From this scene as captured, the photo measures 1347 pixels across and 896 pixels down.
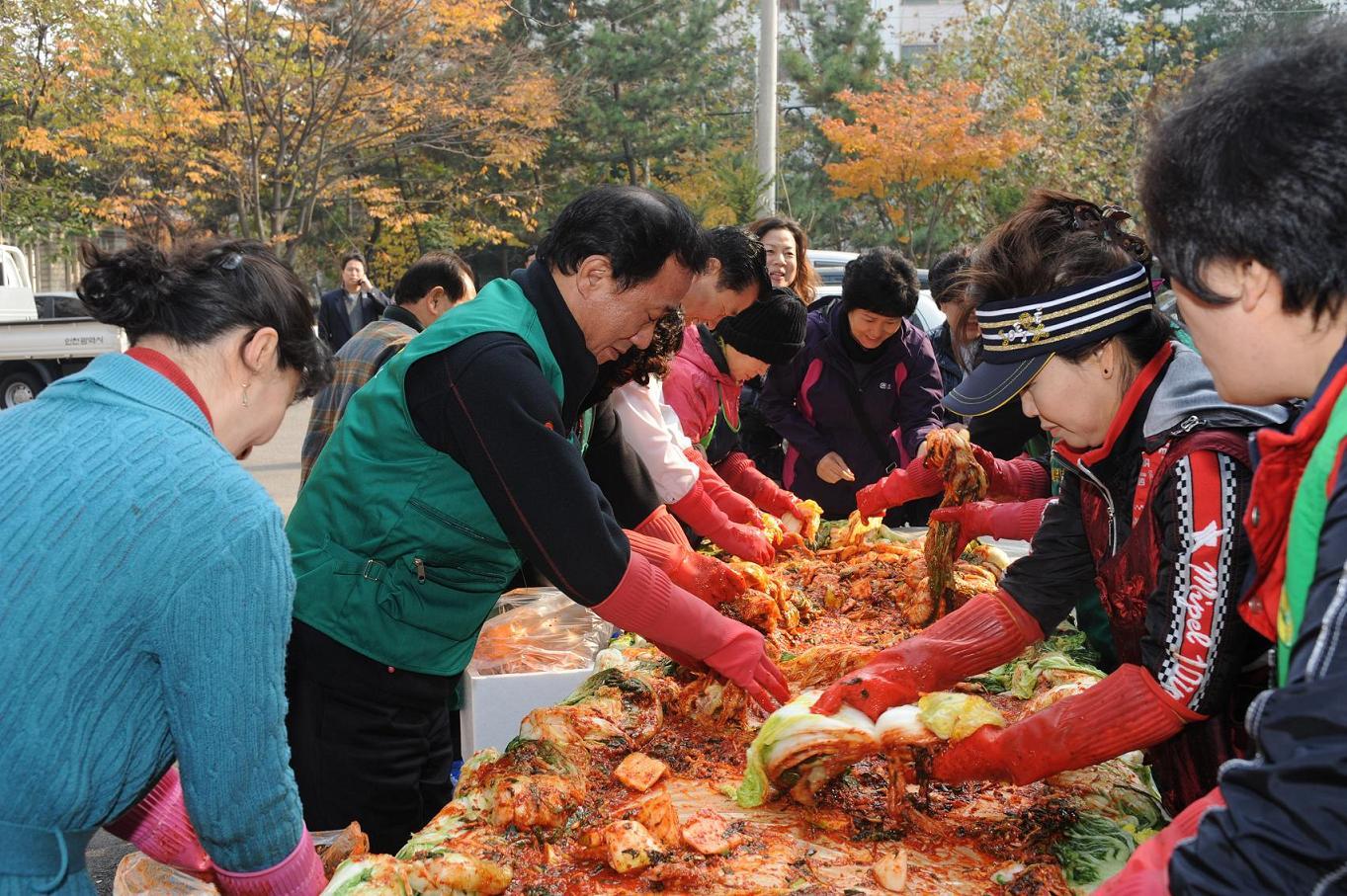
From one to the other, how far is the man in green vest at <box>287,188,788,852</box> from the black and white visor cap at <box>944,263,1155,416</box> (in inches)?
30.7

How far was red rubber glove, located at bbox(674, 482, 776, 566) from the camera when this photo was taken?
3.79 m

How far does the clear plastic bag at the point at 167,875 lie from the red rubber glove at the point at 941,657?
3.14ft

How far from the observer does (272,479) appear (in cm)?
1055

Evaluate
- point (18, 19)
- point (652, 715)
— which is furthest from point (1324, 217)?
point (18, 19)

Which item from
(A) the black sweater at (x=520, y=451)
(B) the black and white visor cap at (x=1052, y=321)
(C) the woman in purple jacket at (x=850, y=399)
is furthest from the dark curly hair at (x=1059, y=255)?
(C) the woman in purple jacket at (x=850, y=399)

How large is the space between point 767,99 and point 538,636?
10.2 metres

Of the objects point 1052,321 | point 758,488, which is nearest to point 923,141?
point 758,488

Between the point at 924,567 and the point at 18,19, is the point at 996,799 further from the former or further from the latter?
the point at 18,19

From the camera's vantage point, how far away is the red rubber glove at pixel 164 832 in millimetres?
1976

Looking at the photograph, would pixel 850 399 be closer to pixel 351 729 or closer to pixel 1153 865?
pixel 351 729

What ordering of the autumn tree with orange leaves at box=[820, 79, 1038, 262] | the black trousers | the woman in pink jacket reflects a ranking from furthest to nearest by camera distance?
the autumn tree with orange leaves at box=[820, 79, 1038, 262] → the woman in pink jacket → the black trousers

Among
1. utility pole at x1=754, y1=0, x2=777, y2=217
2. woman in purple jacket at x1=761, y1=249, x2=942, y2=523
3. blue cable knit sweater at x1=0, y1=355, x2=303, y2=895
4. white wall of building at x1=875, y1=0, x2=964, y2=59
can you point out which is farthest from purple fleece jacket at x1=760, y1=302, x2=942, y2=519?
white wall of building at x1=875, y1=0, x2=964, y2=59

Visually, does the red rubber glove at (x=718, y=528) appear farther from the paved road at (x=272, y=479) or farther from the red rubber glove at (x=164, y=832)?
the red rubber glove at (x=164, y=832)

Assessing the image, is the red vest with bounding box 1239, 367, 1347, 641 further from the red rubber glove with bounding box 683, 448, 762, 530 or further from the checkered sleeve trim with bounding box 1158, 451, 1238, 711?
the red rubber glove with bounding box 683, 448, 762, 530
